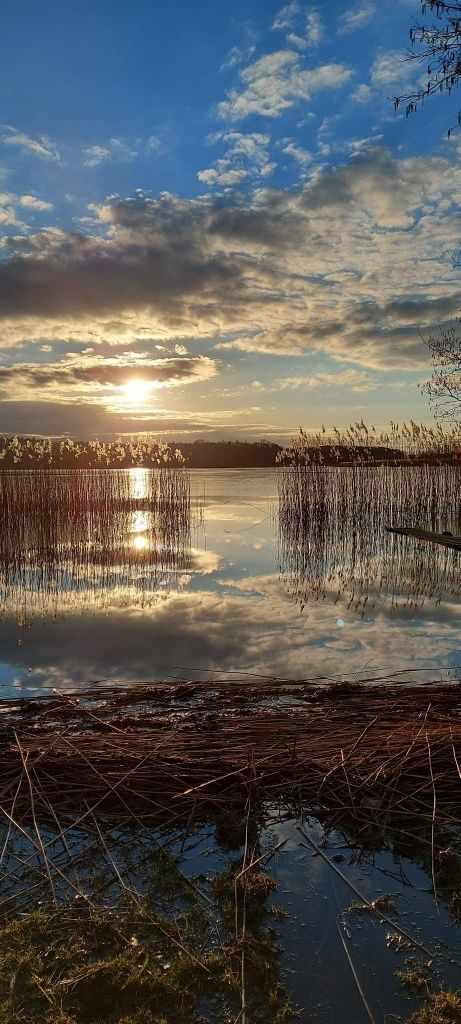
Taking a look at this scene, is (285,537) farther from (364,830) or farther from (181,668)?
(364,830)

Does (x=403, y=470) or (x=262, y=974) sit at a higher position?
(x=403, y=470)

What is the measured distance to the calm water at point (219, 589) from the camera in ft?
18.2

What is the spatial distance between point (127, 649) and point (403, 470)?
12234 millimetres

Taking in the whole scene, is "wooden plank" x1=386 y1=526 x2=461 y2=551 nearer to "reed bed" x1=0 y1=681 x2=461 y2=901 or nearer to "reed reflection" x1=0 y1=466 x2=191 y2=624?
"reed reflection" x1=0 y1=466 x2=191 y2=624

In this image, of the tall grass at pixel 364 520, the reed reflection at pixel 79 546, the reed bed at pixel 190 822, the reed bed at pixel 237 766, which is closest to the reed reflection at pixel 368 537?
the tall grass at pixel 364 520

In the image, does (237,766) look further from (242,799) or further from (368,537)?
(368,537)

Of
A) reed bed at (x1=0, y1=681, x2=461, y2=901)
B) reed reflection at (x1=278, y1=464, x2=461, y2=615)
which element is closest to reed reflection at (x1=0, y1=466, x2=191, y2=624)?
reed reflection at (x1=278, y1=464, x2=461, y2=615)

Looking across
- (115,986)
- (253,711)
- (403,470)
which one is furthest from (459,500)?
(115,986)

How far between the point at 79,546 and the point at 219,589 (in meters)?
5.14

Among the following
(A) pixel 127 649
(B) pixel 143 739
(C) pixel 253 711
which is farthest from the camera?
(A) pixel 127 649

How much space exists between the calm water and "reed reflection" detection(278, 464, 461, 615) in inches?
1.8

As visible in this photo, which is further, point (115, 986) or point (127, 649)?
point (127, 649)

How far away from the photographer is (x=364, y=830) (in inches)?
104

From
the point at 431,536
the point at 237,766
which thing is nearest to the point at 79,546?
the point at 431,536
